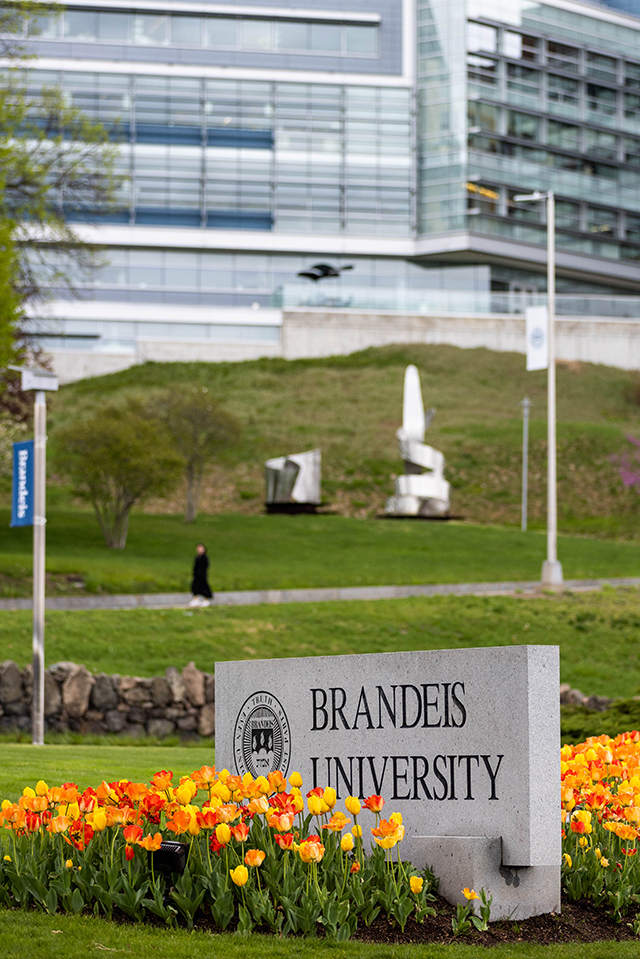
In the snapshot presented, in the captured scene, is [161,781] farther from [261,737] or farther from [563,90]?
[563,90]

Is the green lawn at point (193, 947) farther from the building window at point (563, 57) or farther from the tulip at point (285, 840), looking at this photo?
the building window at point (563, 57)

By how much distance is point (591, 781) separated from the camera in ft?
22.1

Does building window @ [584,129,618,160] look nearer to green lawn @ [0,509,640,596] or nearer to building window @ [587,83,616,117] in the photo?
building window @ [587,83,616,117]

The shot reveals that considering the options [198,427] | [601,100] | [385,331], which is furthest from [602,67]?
[198,427]

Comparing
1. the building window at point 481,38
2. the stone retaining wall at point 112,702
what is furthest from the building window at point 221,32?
the stone retaining wall at point 112,702

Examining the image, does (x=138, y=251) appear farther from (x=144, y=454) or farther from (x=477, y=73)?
(x=144, y=454)

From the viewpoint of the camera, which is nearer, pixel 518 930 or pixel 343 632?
pixel 518 930

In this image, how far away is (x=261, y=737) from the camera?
6.62 meters

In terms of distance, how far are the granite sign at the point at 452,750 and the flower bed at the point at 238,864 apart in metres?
0.20

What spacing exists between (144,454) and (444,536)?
420 inches

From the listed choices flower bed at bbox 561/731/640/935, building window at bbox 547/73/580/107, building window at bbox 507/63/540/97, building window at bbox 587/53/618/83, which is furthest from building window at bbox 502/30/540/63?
flower bed at bbox 561/731/640/935

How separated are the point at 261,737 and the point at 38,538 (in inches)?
383

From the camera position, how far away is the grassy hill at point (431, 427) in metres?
50.7

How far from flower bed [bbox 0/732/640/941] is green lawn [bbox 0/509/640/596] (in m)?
19.5
